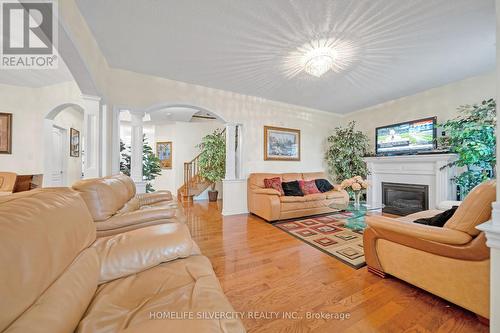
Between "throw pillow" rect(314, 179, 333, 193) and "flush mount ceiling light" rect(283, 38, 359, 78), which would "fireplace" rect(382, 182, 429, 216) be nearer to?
"throw pillow" rect(314, 179, 333, 193)

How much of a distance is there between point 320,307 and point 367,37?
2.82 meters

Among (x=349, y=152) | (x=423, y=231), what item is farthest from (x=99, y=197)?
(x=349, y=152)

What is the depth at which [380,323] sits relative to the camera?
1.23 metres

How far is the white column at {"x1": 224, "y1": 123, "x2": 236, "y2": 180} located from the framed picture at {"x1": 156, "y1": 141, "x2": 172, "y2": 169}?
12.1 ft

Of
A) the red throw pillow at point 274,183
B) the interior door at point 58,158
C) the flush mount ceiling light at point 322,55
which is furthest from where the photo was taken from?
the interior door at point 58,158

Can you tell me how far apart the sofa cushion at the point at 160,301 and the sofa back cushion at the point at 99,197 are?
865mm

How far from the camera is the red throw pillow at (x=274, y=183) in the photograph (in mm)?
3936

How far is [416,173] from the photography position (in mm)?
3750

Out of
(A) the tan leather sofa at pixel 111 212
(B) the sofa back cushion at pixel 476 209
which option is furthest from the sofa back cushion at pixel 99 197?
(B) the sofa back cushion at pixel 476 209

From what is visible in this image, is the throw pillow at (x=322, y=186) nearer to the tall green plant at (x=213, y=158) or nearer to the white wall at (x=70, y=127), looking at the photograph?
the tall green plant at (x=213, y=158)

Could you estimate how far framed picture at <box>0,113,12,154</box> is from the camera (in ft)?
11.9

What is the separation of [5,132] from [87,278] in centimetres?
497

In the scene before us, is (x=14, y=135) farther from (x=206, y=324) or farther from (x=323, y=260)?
(x=323, y=260)

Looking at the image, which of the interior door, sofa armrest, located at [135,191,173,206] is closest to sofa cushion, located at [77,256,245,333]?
sofa armrest, located at [135,191,173,206]
